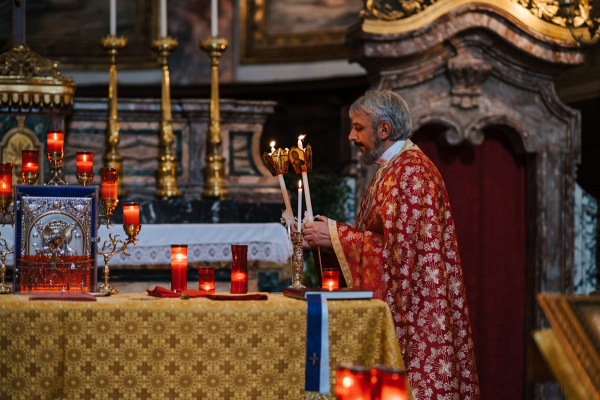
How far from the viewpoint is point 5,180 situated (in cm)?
260

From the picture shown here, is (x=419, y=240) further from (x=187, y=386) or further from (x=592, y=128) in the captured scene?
(x=592, y=128)

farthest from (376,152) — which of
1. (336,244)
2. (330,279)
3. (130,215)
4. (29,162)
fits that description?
(29,162)

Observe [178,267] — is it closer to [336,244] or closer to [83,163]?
[83,163]

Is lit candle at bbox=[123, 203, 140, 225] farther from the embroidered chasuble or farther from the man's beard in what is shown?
the man's beard

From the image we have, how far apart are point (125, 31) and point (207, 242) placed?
15.0ft

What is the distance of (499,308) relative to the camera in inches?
201

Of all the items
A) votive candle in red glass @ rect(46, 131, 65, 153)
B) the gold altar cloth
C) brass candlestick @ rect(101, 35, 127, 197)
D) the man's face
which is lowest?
the gold altar cloth

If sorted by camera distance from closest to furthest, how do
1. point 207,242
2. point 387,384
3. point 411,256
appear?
1. point 387,384
2. point 411,256
3. point 207,242

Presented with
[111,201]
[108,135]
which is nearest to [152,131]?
[108,135]

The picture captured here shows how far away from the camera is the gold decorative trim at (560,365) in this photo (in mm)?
1655

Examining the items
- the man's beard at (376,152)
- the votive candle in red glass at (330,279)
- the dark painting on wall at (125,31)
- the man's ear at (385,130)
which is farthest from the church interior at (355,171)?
the dark painting on wall at (125,31)

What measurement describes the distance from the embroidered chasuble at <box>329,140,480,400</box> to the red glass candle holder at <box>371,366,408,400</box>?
1378 mm

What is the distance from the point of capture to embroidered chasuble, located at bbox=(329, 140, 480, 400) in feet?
9.41

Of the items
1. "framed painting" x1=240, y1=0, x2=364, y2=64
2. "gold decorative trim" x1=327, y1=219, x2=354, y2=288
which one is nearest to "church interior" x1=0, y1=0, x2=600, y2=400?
"gold decorative trim" x1=327, y1=219, x2=354, y2=288
